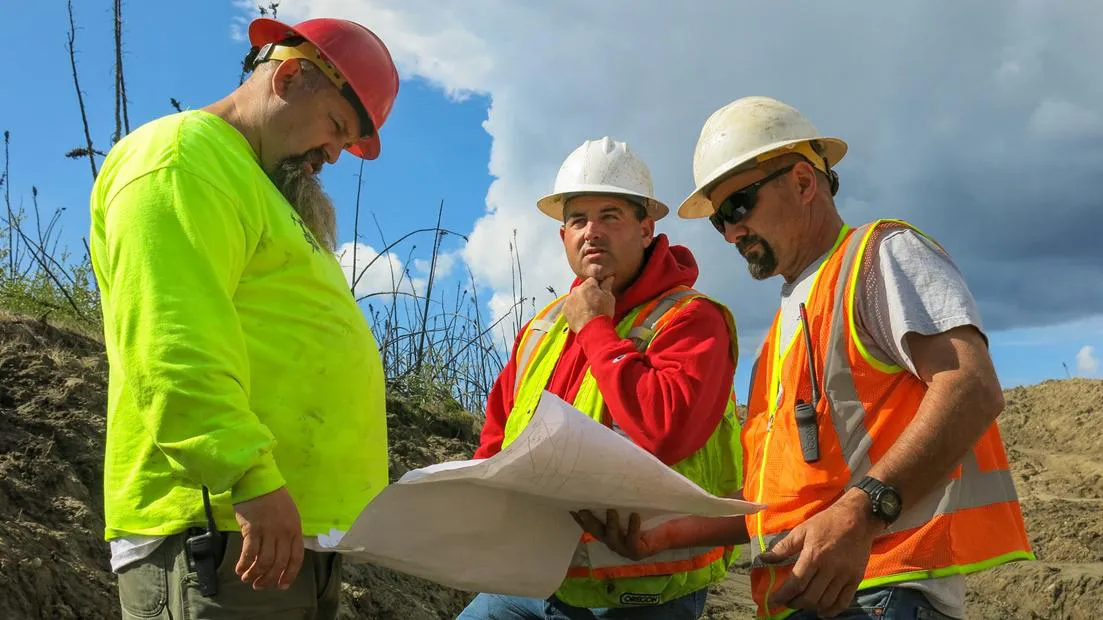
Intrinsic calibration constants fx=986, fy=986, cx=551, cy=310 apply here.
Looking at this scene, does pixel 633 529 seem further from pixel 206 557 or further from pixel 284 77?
pixel 284 77

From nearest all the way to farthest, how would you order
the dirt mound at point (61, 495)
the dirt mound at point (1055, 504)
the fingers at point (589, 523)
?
1. the fingers at point (589, 523)
2. the dirt mound at point (61, 495)
3. the dirt mound at point (1055, 504)

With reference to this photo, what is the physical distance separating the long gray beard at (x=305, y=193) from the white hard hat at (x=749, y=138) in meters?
1.08

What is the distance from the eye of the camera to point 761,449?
252cm

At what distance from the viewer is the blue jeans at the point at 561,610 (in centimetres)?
290

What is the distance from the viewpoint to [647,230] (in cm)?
359

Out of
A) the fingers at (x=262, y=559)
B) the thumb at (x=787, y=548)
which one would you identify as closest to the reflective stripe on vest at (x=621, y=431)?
the thumb at (x=787, y=548)

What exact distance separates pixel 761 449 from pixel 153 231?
1553 millimetres

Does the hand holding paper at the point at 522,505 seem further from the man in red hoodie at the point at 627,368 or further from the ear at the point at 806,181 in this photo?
the ear at the point at 806,181

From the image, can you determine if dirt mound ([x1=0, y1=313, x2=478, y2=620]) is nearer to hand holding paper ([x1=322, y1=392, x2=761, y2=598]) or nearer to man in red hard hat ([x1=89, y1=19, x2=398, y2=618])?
man in red hard hat ([x1=89, y1=19, x2=398, y2=618])

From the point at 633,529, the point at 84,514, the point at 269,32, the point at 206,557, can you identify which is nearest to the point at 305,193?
the point at 269,32

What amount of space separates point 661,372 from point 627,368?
10cm

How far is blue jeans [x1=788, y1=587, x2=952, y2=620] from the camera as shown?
2133 millimetres

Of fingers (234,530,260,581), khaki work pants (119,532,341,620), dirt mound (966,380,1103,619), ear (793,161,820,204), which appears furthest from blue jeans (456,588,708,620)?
dirt mound (966,380,1103,619)

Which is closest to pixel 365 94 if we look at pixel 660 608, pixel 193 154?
pixel 193 154
